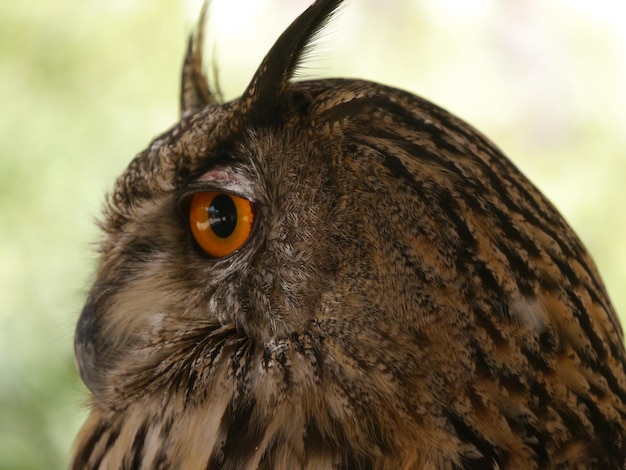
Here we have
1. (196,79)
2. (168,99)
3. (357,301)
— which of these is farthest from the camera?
(168,99)

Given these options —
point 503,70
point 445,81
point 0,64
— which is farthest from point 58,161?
point 503,70

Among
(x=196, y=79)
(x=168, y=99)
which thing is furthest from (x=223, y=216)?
(x=168, y=99)

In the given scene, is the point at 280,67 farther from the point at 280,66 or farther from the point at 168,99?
the point at 168,99

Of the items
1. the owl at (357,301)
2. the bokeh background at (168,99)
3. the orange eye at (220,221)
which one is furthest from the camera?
the bokeh background at (168,99)

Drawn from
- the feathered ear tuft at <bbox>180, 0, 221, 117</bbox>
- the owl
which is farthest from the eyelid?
the feathered ear tuft at <bbox>180, 0, 221, 117</bbox>

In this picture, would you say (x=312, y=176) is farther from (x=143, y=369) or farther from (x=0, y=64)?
(x=0, y=64)

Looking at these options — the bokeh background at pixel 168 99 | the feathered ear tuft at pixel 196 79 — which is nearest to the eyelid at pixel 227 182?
the feathered ear tuft at pixel 196 79

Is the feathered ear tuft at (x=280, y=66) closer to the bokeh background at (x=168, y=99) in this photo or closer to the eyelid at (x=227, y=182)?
the eyelid at (x=227, y=182)
